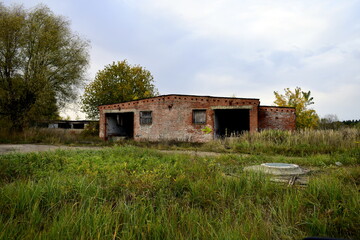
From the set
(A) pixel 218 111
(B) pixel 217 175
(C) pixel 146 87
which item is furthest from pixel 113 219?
(C) pixel 146 87

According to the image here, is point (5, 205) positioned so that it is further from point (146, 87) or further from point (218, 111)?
point (146, 87)

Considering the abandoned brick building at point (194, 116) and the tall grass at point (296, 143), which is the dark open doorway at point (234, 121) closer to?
the abandoned brick building at point (194, 116)

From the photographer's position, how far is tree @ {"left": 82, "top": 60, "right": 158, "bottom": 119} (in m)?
33.0

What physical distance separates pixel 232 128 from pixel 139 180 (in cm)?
1904

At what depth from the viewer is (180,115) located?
18.6 metres

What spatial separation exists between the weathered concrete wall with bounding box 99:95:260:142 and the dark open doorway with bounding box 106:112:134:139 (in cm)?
336

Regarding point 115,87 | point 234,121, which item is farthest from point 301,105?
point 115,87

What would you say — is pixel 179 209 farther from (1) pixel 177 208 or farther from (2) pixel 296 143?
(2) pixel 296 143

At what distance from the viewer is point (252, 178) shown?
14.0ft

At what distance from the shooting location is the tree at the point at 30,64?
19.3 meters

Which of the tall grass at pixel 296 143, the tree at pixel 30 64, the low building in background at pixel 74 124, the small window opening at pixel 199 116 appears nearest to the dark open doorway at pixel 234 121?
→ the small window opening at pixel 199 116

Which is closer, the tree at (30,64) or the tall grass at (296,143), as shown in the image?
the tall grass at (296,143)

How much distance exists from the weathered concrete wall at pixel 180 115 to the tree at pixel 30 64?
7639 mm

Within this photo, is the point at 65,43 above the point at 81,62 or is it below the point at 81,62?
above
